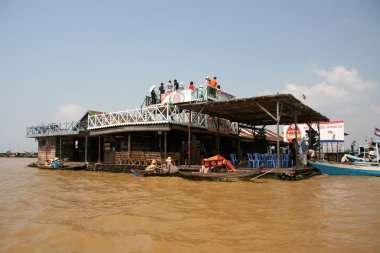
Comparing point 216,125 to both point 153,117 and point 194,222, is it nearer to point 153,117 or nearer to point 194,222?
point 153,117

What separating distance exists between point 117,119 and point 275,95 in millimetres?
12068

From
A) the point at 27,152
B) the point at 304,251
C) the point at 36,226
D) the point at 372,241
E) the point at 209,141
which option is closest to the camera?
the point at 304,251

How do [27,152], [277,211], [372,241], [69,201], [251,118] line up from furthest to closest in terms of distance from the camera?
[27,152]
[251,118]
[69,201]
[277,211]
[372,241]

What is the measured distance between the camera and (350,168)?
1628 cm

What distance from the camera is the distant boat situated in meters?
15.6

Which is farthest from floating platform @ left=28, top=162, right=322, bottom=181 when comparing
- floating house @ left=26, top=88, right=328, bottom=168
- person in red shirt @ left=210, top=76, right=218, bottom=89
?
person in red shirt @ left=210, top=76, right=218, bottom=89

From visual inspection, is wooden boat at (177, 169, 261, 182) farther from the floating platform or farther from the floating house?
the floating house

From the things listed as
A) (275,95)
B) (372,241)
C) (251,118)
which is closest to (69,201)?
(372,241)

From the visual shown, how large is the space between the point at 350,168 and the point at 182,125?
32.1ft

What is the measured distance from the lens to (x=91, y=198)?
987cm

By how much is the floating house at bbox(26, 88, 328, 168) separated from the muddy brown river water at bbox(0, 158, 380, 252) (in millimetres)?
6562

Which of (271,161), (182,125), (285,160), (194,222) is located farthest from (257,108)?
(194,222)

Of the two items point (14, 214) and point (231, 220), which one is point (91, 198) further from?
point (231, 220)

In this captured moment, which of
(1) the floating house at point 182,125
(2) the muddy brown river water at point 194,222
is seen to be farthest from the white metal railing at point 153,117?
(2) the muddy brown river water at point 194,222
